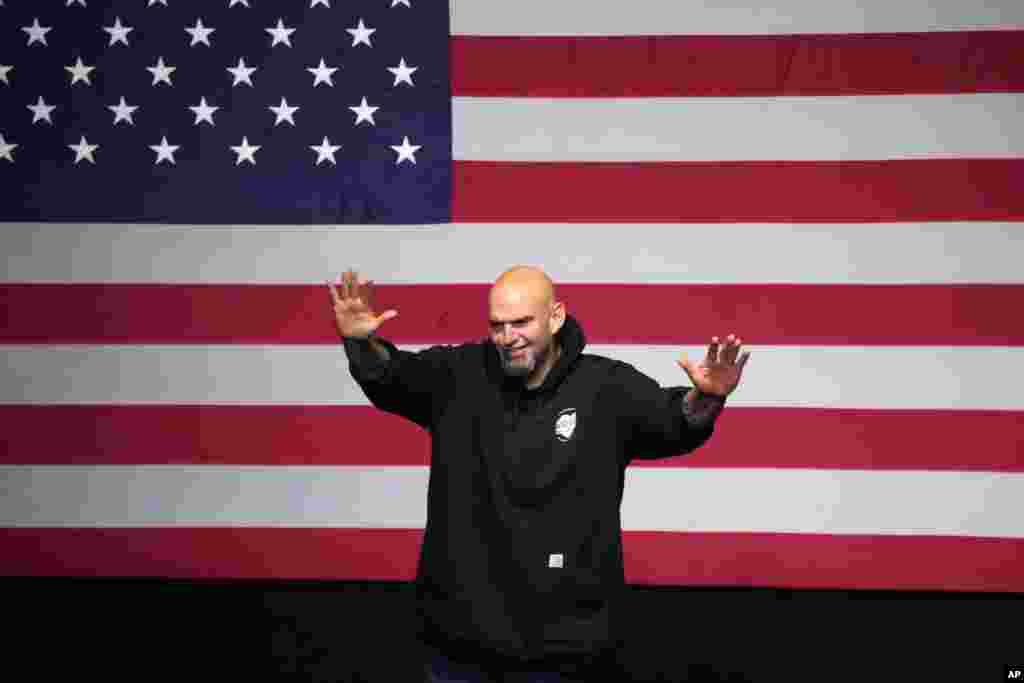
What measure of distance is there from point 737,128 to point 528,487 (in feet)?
5.23

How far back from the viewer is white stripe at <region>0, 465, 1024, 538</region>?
109 inches

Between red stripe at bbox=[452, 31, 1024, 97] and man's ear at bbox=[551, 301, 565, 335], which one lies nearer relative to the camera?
man's ear at bbox=[551, 301, 565, 335]

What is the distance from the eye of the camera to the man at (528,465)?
1.55m

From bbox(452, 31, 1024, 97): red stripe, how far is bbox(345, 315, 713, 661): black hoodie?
1305 mm

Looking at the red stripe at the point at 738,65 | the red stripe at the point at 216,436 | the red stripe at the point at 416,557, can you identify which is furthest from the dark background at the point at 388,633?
the red stripe at the point at 738,65

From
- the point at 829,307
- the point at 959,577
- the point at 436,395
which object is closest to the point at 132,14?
the point at 436,395

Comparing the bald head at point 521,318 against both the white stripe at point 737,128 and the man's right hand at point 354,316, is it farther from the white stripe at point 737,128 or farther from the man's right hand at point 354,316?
the white stripe at point 737,128

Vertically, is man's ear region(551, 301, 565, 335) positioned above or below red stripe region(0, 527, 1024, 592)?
above

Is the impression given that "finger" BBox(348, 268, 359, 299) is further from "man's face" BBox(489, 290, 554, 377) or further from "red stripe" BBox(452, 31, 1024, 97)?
"red stripe" BBox(452, 31, 1024, 97)

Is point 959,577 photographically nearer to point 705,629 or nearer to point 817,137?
point 705,629

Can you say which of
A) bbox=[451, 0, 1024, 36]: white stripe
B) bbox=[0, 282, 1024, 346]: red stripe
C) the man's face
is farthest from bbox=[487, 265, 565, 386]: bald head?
bbox=[451, 0, 1024, 36]: white stripe

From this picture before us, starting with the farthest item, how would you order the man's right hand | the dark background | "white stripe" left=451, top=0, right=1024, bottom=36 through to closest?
"white stripe" left=451, top=0, right=1024, bottom=36 → the dark background → the man's right hand

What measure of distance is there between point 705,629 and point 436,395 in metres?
1.35

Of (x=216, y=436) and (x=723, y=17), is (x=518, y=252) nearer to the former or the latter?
(x=723, y=17)
